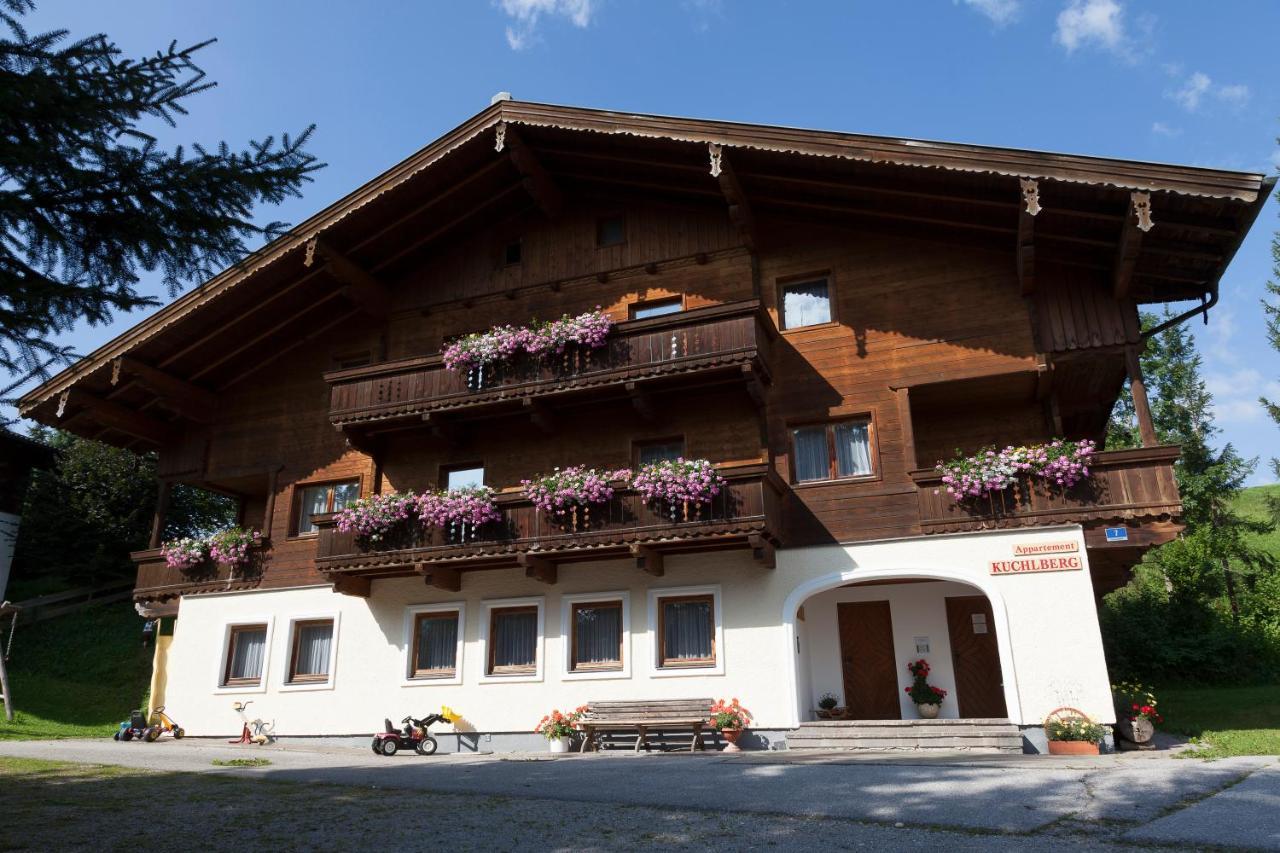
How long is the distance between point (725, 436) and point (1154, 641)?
15.2 meters

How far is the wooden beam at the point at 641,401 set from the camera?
16.5m

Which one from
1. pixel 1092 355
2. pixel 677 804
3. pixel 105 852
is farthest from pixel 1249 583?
pixel 105 852

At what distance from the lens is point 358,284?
19906 mm

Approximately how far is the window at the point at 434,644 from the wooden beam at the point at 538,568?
7.09 ft

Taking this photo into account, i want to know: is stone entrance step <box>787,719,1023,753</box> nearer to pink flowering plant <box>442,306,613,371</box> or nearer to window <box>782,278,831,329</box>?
window <box>782,278,831,329</box>

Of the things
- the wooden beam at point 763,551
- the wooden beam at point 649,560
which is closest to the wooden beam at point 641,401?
the wooden beam at point 649,560

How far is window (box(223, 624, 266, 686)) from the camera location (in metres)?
19.1

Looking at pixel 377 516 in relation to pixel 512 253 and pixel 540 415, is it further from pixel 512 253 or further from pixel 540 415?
pixel 512 253

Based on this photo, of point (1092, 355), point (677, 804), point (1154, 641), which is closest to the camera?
point (677, 804)

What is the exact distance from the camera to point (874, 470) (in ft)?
51.9

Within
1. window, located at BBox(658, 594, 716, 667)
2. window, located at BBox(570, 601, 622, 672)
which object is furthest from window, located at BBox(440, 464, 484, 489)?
window, located at BBox(658, 594, 716, 667)

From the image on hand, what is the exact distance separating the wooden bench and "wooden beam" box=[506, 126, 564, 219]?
1061 cm

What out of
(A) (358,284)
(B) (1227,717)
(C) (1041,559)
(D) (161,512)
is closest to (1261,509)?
(B) (1227,717)

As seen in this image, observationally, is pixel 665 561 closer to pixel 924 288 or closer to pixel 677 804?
Result: pixel 924 288
